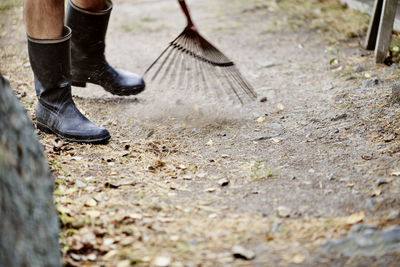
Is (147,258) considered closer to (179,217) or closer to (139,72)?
(179,217)

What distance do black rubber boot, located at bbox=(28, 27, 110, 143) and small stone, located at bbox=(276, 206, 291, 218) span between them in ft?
3.43

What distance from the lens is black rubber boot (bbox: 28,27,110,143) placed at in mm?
2098

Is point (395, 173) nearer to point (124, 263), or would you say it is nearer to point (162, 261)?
point (162, 261)

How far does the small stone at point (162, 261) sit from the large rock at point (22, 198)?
0.28m

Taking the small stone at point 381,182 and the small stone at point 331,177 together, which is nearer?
the small stone at point 381,182

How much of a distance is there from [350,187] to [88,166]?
1.13 meters

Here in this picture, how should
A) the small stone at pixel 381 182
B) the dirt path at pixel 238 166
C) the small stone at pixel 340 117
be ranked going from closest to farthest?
the dirt path at pixel 238 166 < the small stone at pixel 381 182 < the small stone at pixel 340 117

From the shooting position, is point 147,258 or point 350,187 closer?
point 147,258

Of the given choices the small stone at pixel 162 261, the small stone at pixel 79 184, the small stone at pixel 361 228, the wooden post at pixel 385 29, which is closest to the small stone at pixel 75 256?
the small stone at pixel 162 261

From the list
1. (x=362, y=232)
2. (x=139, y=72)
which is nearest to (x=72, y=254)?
(x=362, y=232)

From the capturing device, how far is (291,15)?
439cm

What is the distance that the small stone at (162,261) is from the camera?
4.11 feet

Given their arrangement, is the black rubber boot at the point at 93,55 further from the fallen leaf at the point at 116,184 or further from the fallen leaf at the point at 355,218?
the fallen leaf at the point at 355,218

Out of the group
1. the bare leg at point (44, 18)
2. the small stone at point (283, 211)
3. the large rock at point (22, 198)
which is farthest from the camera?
the bare leg at point (44, 18)
